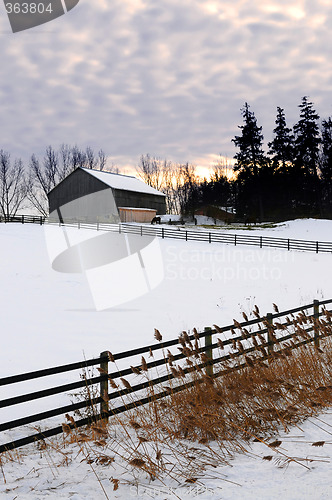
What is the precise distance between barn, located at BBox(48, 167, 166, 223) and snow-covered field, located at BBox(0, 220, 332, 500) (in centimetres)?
1420

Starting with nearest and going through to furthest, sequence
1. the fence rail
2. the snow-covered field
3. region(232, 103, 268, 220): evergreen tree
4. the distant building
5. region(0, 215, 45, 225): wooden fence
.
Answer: the snow-covered field → the fence rail → region(0, 215, 45, 225): wooden fence → region(232, 103, 268, 220): evergreen tree → the distant building

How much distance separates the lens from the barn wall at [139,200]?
1839 inches

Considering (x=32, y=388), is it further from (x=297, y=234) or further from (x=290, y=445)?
(x=297, y=234)

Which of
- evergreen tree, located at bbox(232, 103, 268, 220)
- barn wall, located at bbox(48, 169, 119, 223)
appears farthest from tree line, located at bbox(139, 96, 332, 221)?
barn wall, located at bbox(48, 169, 119, 223)

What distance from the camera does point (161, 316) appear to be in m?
16.1

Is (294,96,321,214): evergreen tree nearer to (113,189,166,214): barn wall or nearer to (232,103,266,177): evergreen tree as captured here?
(232,103,266,177): evergreen tree

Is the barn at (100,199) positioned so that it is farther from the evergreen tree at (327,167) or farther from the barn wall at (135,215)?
the evergreen tree at (327,167)

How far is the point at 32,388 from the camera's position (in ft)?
29.2

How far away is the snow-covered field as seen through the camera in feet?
11.0

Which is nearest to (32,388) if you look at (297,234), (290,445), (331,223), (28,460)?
(28,460)

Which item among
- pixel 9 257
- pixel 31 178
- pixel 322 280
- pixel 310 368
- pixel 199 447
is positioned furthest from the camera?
pixel 31 178

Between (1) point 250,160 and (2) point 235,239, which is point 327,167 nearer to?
(1) point 250,160

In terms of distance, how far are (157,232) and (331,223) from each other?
73.4 ft

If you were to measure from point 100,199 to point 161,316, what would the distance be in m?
33.0
